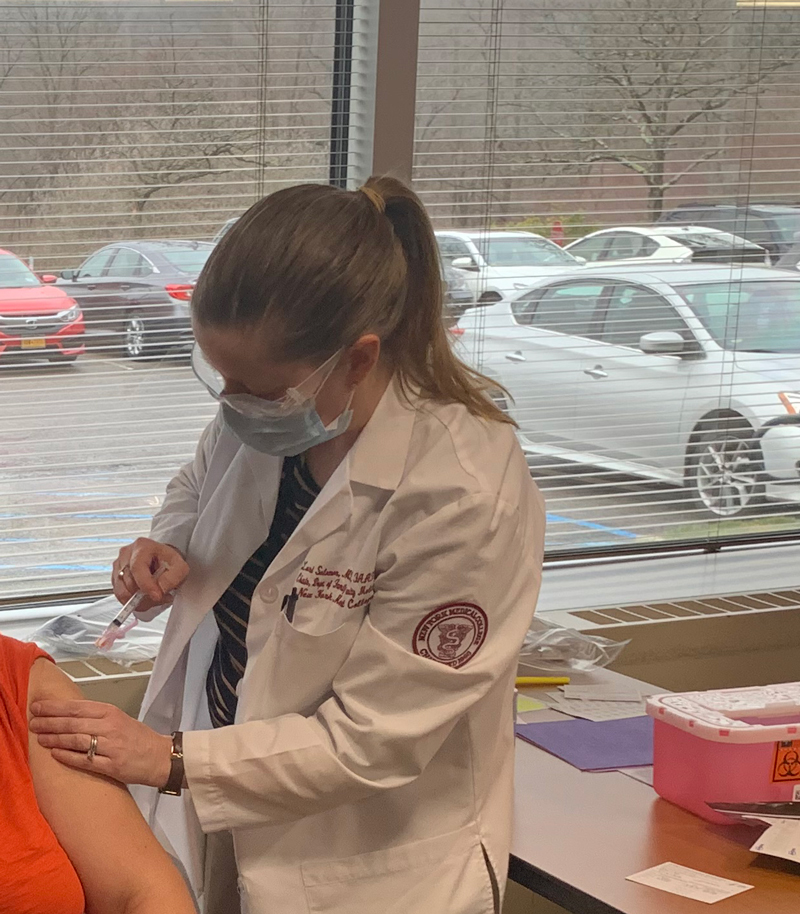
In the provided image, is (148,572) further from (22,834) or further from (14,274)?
(14,274)

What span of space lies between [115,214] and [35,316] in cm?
26

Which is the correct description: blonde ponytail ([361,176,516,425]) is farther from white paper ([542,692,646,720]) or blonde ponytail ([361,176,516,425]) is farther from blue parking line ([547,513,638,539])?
blue parking line ([547,513,638,539])

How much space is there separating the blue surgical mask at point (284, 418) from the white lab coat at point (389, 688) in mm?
62

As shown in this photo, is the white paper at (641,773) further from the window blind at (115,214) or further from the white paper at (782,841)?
the window blind at (115,214)

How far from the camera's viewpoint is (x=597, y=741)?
1997mm

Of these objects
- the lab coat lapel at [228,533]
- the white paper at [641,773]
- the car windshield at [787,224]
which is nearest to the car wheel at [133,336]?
the lab coat lapel at [228,533]

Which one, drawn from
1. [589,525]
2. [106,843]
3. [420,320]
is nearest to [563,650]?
[589,525]

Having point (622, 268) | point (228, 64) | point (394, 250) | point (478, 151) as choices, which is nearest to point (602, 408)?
point (622, 268)

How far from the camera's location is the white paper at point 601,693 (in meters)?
2.20

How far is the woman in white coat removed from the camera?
1421mm

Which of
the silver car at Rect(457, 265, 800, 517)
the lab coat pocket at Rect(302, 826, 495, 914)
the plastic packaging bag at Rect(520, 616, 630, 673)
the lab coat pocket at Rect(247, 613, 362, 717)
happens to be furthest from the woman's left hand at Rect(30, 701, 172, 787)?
the silver car at Rect(457, 265, 800, 517)

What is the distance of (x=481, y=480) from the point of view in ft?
4.74

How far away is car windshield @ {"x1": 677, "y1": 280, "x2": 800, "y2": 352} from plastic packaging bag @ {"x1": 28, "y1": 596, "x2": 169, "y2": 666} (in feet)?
5.11

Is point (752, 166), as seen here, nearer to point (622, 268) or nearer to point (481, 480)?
point (622, 268)
